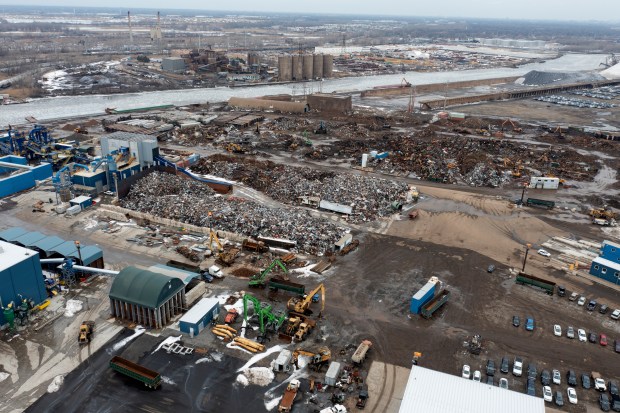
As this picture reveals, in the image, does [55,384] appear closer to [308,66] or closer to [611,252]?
[611,252]

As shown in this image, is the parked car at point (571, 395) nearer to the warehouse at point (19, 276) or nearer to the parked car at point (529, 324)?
the parked car at point (529, 324)

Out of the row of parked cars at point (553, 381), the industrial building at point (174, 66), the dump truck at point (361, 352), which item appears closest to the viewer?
the row of parked cars at point (553, 381)

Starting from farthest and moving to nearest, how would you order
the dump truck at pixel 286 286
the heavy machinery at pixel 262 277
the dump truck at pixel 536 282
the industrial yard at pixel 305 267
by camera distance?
1. the dump truck at pixel 536 282
2. the heavy machinery at pixel 262 277
3. the dump truck at pixel 286 286
4. the industrial yard at pixel 305 267

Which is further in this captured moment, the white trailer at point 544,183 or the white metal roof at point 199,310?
the white trailer at point 544,183

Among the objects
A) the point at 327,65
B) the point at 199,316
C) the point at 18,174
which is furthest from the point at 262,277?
the point at 327,65

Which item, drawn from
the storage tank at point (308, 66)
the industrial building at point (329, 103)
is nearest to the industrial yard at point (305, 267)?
the industrial building at point (329, 103)

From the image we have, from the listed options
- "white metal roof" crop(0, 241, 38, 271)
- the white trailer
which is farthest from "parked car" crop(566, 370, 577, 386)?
the white trailer

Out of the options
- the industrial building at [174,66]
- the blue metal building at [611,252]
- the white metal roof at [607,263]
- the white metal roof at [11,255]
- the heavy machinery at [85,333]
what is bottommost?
the heavy machinery at [85,333]

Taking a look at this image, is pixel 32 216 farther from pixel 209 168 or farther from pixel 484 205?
pixel 484 205
